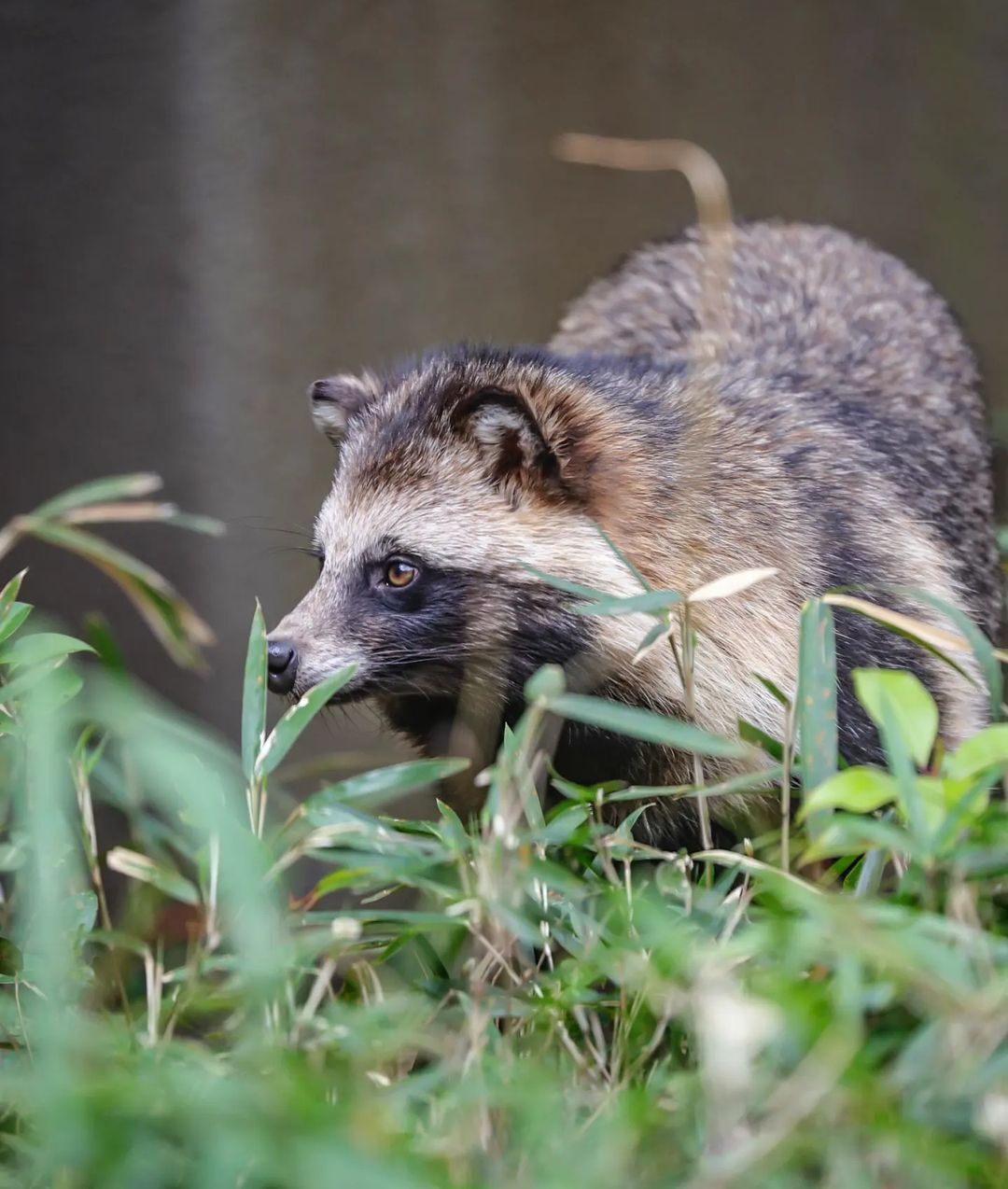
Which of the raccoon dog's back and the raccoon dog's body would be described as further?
the raccoon dog's back

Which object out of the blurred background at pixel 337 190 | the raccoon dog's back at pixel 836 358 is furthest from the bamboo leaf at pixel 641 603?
the blurred background at pixel 337 190

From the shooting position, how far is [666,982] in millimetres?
1270

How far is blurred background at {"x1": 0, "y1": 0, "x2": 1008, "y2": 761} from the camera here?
12.5 ft

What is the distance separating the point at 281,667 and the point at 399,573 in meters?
0.28

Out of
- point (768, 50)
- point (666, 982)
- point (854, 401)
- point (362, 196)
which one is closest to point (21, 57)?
point (362, 196)

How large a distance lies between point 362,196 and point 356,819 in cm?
299

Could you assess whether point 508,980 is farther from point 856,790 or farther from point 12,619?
point 12,619

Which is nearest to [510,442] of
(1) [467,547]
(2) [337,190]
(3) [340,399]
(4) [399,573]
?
(1) [467,547]

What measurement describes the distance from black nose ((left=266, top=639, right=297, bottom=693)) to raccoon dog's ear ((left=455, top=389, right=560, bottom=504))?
0.48 m

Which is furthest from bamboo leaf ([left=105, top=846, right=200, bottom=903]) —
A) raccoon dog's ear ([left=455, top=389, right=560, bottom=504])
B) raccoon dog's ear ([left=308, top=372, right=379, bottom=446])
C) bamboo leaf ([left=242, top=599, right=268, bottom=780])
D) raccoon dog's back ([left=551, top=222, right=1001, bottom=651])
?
raccoon dog's back ([left=551, top=222, right=1001, bottom=651])

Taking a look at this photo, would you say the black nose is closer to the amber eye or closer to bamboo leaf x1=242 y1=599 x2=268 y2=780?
the amber eye

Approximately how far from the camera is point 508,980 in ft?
5.45

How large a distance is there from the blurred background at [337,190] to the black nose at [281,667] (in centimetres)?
192

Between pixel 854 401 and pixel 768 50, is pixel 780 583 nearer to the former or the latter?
pixel 854 401
